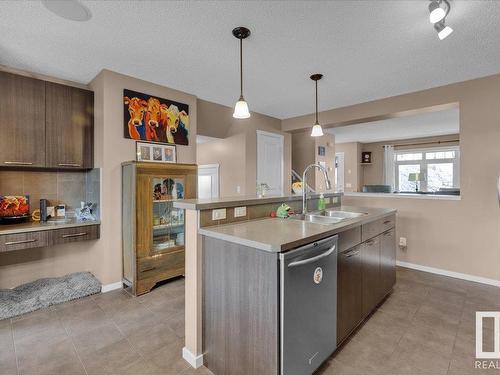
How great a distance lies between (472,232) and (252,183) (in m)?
3.18

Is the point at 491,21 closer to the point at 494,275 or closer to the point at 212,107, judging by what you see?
the point at 494,275

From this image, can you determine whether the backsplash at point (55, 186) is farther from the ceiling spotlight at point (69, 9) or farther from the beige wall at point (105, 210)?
the ceiling spotlight at point (69, 9)

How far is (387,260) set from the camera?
262cm

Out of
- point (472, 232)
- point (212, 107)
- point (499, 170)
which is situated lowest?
point (472, 232)

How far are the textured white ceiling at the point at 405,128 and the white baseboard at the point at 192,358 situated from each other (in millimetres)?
5477

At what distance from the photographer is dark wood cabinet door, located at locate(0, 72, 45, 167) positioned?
261cm

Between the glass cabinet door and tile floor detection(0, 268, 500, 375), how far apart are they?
58 centimetres

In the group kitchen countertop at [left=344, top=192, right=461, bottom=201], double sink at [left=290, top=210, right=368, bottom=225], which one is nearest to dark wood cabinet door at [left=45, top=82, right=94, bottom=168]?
double sink at [left=290, top=210, right=368, bottom=225]

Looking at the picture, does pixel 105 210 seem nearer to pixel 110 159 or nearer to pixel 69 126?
pixel 110 159

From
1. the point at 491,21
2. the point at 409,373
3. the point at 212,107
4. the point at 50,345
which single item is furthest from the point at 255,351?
the point at 212,107

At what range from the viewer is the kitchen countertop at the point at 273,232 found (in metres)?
1.37

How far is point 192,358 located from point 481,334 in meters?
2.28

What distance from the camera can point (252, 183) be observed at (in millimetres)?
4738

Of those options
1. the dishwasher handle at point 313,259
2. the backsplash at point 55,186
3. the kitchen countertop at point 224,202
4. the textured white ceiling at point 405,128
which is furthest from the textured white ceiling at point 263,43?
the textured white ceiling at point 405,128
